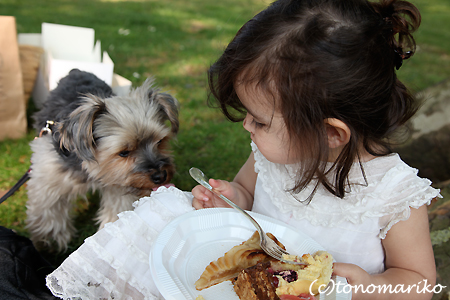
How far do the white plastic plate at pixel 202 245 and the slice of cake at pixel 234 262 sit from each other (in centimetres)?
6

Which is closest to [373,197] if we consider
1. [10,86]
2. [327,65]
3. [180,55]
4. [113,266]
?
[327,65]

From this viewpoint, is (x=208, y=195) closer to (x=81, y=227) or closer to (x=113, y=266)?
(x=113, y=266)

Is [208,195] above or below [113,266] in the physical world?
above

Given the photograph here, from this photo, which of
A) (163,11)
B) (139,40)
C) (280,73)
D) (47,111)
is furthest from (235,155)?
(163,11)

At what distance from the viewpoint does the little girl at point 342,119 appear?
5.23ft

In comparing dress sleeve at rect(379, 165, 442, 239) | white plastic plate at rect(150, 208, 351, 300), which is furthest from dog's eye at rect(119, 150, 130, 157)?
dress sleeve at rect(379, 165, 442, 239)

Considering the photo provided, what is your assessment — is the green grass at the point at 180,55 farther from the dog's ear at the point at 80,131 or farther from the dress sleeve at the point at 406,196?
the dress sleeve at the point at 406,196

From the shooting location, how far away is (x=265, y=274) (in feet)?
5.38

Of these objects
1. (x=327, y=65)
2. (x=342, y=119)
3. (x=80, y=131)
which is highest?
(x=327, y=65)

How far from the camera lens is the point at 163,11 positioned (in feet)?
33.1

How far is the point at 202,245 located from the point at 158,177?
1.01 metres

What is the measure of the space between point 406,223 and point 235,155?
247 cm

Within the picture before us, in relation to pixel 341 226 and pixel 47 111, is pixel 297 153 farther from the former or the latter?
pixel 47 111

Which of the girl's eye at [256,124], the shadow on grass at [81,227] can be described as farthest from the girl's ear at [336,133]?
the shadow on grass at [81,227]
